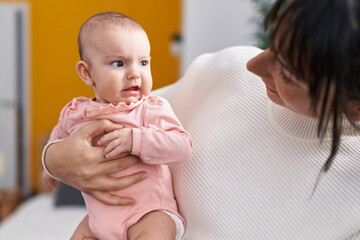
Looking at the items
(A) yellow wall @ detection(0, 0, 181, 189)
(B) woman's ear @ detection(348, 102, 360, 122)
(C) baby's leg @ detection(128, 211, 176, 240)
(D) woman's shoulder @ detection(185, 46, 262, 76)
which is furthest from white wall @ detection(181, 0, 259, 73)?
(B) woman's ear @ detection(348, 102, 360, 122)

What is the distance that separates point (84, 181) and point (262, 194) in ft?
1.29

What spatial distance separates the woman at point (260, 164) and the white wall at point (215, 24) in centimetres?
296

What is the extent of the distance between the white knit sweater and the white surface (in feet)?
6.94

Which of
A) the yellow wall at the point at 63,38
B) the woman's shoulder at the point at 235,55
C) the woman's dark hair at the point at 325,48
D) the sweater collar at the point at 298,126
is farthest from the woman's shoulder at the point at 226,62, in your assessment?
the yellow wall at the point at 63,38

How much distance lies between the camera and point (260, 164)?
967mm

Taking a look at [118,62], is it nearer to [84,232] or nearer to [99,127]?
[99,127]

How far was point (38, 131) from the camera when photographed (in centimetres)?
525

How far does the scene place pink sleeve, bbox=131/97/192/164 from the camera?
91 centimetres

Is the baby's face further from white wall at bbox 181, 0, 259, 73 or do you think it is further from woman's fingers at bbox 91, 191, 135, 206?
white wall at bbox 181, 0, 259, 73

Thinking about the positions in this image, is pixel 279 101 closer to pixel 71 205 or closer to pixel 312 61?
pixel 312 61

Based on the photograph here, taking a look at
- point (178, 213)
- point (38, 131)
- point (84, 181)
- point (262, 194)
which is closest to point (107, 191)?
point (84, 181)

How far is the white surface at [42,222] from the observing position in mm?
3102

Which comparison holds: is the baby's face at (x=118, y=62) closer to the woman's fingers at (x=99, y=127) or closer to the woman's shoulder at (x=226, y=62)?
the woman's fingers at (x=99, y=127)

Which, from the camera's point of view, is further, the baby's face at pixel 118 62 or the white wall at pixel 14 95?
the white wall at pixel 14 95
